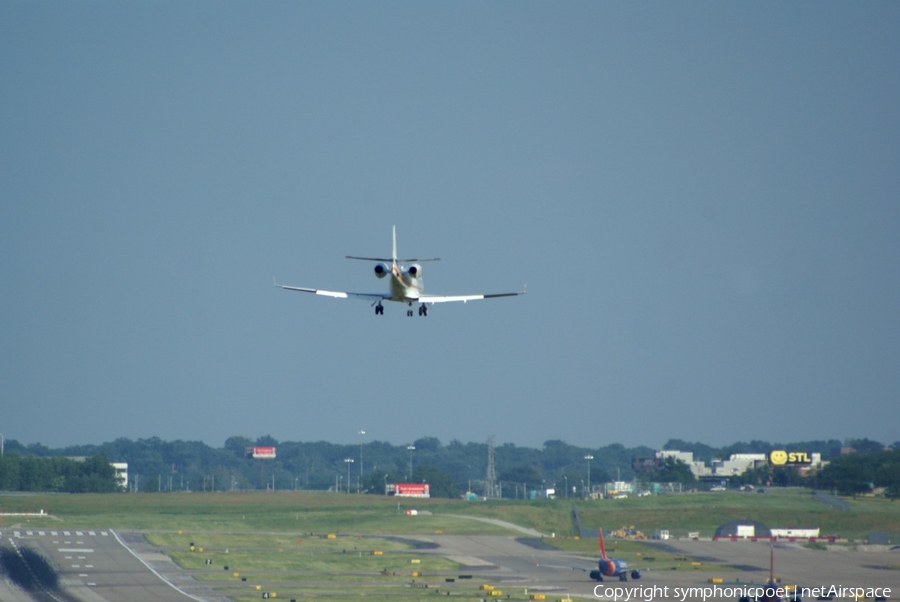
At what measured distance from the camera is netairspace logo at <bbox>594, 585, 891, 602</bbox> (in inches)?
3762

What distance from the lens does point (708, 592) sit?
9825 cm

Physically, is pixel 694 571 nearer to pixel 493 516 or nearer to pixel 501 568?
pixel 501 568

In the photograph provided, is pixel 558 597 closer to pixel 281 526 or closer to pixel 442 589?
pixel 442 589

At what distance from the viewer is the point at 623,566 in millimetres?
107000

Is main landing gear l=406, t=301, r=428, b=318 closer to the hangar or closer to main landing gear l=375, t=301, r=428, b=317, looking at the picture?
main landing gear l=375, t=301, r=428, b=317

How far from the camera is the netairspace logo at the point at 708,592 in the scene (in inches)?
3762

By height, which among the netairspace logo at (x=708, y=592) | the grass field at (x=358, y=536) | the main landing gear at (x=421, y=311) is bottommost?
the netairspace logo at (x=708, y=592)

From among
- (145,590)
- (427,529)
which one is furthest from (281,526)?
(145,590)

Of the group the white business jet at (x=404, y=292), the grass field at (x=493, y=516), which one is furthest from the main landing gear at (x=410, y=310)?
the grass field at (x=493, y=516)

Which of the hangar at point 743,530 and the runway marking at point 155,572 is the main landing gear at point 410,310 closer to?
the runway marking at point 155,572

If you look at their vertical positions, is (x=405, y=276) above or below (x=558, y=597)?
above

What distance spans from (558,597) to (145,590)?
34.9m

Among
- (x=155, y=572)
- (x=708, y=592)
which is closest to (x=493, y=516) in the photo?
(x=155, y=572)

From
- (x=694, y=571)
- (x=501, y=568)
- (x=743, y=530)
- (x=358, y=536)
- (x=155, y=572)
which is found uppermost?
(x=743, y=530)
